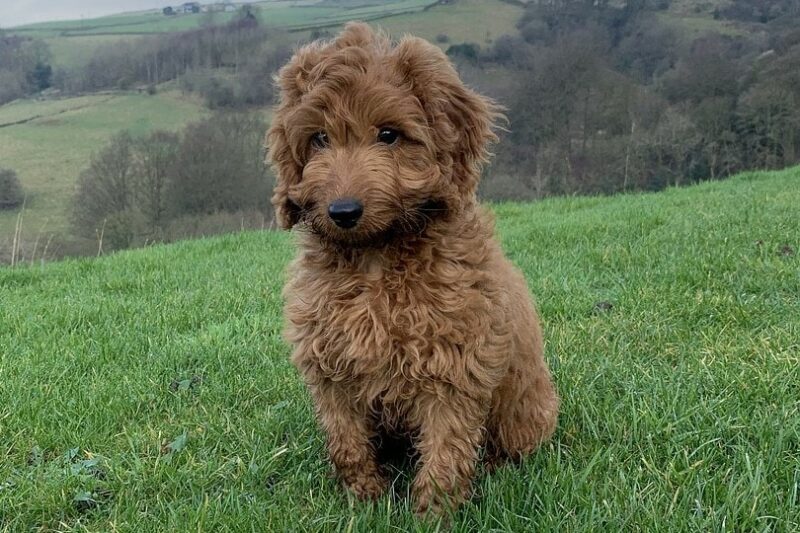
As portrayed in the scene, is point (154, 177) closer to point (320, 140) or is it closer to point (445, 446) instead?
point (320, 140)

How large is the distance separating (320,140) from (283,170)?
301 mm

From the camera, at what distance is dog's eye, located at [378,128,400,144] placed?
2994 millimetres

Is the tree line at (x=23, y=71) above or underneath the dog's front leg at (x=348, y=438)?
underneath

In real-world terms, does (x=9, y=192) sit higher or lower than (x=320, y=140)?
lower

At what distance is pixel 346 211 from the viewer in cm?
282

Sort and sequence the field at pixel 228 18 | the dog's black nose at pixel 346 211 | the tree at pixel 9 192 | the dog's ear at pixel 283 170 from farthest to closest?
1. the field at pixel 228 18
2. the tree at pixel 9 192
3. the dog's ear at pixel 283 170
4. the dog's black nose at pixel 346 211

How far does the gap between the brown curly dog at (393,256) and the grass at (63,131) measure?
32243mm

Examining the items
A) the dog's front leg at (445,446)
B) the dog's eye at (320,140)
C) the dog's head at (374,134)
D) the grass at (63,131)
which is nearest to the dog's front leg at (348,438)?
the dog's front leg at (445,446)

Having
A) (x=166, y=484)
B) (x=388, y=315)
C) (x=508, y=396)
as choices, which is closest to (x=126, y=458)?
(x=166, y=484)

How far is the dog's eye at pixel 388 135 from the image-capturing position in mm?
2994

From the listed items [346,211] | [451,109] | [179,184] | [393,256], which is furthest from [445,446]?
[179,184]

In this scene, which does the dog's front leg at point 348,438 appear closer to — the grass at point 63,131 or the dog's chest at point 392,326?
the dog's chest at point 392,326

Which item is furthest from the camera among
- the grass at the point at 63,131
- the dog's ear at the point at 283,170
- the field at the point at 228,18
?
the field at the point at 228,18

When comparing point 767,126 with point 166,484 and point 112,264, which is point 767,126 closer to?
point 112,264
